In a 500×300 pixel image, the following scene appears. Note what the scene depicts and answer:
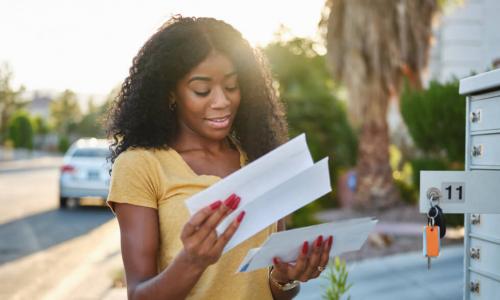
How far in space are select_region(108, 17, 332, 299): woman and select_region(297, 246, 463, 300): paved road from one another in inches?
156

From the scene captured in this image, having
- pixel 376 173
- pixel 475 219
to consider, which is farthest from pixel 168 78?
pixel 376 173

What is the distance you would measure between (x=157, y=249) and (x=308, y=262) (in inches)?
16.2

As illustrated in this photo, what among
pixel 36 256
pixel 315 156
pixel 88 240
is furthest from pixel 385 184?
pixel 36 256

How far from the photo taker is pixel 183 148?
2.15 m

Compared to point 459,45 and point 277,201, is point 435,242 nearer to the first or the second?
point 277,201

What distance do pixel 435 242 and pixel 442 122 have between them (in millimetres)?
8094

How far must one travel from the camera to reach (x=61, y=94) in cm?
8069

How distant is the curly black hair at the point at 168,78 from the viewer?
6.79 ft

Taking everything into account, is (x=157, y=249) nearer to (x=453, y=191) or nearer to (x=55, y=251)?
(x=453, y=191)

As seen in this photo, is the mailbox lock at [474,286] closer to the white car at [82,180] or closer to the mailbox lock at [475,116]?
the mailbox lock at [475,116]

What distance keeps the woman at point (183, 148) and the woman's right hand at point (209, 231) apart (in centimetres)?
14

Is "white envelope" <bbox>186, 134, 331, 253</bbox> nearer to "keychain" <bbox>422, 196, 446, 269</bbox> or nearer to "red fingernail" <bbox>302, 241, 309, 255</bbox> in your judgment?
"red fingernail" <bbox>302, 241, 309, 255</bbox>

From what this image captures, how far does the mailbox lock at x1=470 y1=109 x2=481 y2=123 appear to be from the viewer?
2.42m

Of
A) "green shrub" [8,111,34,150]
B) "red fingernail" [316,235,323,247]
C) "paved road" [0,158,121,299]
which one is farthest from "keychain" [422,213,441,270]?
"green shrub" [8,111,34,150]
